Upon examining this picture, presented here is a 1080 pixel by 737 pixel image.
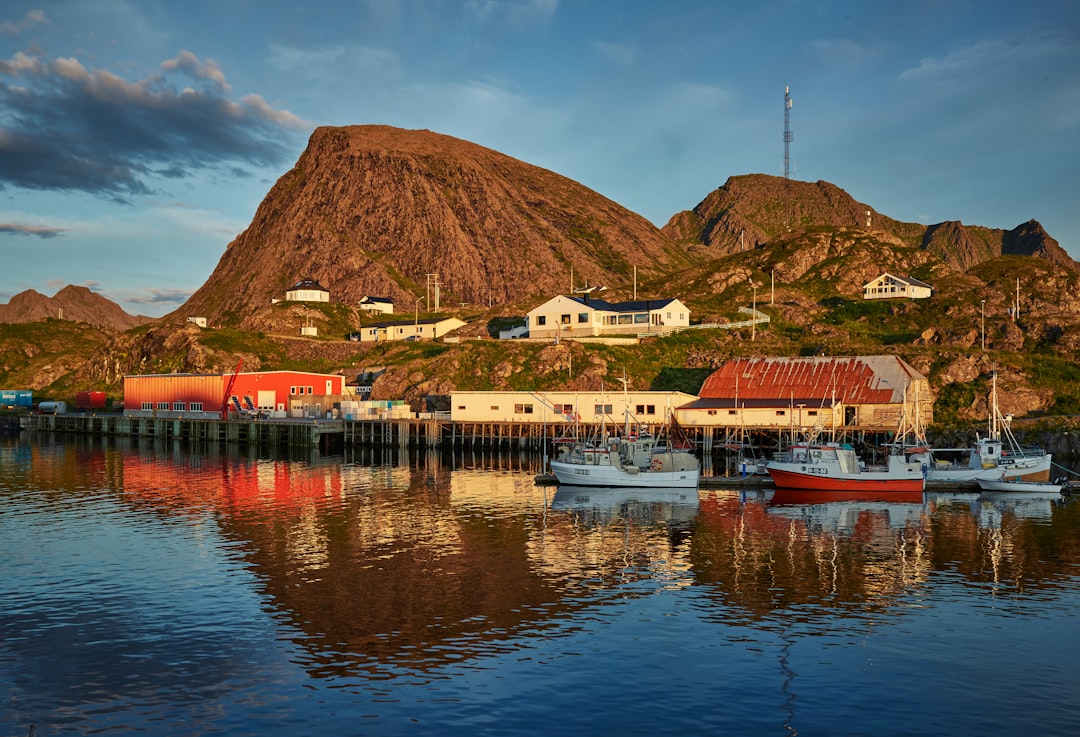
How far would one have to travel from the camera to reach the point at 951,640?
→ 33.8 m

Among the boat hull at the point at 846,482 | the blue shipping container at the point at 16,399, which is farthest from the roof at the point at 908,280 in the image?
the blue shipping container at the point at 16,399

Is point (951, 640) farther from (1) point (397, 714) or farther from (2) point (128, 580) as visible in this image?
(2) point (128, 580)

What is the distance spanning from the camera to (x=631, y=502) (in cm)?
7169

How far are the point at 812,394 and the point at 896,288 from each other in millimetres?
86183

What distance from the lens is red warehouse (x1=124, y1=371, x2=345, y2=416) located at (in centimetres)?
13862

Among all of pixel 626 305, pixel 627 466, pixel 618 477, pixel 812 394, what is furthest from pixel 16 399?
pixel 812 394

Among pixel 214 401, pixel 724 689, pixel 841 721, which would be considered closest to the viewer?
pixel 841 721

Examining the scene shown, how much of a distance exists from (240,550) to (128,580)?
26.4 feet

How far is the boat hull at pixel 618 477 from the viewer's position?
77.9 meters

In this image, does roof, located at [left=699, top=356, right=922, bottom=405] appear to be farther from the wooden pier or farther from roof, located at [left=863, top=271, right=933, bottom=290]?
roof, located at [left=863, top=271, right=933, bottom=290]

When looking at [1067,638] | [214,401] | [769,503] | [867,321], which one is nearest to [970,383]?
[867,321]

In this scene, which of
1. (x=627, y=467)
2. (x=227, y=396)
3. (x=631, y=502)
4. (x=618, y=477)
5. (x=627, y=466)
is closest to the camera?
(x=631, y=502)

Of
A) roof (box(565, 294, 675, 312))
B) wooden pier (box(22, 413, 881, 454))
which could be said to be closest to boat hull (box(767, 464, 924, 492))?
wooden pier (box(22, 413, 881, 454))

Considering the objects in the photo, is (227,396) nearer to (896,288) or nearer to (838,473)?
(838,473)
